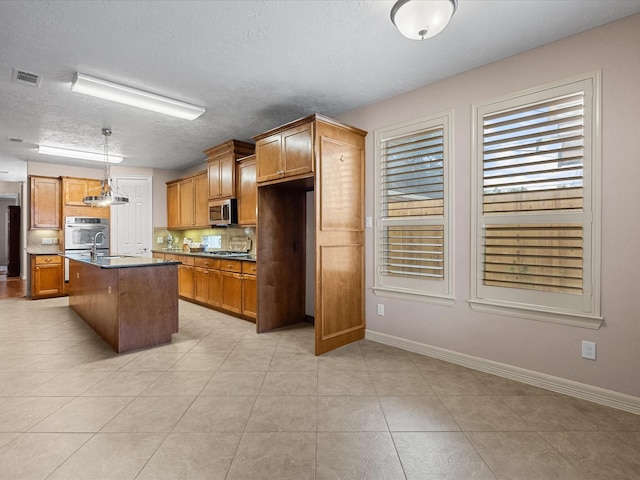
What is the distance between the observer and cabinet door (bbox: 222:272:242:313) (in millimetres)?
4727

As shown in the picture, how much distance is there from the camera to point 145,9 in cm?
219

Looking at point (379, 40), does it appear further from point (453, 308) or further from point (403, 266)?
point (453, 308)

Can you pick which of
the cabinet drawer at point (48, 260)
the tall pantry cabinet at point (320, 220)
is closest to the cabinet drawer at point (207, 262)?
the tall pantry cabinet at point (320, 220)

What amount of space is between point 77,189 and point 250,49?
593cm

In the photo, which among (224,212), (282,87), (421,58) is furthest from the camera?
(224,212)

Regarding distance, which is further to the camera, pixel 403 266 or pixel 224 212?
pixel 224 212

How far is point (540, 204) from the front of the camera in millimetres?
2639

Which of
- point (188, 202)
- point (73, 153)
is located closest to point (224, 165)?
point (188, 202)

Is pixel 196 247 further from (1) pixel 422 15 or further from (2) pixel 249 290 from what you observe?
(1) pixel 422 15

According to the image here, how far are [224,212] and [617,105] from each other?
4.71 m

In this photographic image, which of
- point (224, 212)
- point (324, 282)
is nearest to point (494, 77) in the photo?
point (324, 282)

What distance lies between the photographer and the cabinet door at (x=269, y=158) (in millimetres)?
3707

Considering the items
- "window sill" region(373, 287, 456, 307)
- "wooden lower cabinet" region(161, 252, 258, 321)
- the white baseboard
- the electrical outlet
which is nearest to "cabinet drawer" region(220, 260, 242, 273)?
"wooden lower cabinet" region(161, 252, 258, 321)

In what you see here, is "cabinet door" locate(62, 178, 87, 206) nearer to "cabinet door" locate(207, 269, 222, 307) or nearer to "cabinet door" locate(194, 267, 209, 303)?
"cabinet door" locate(194, 267, 209, 303)
